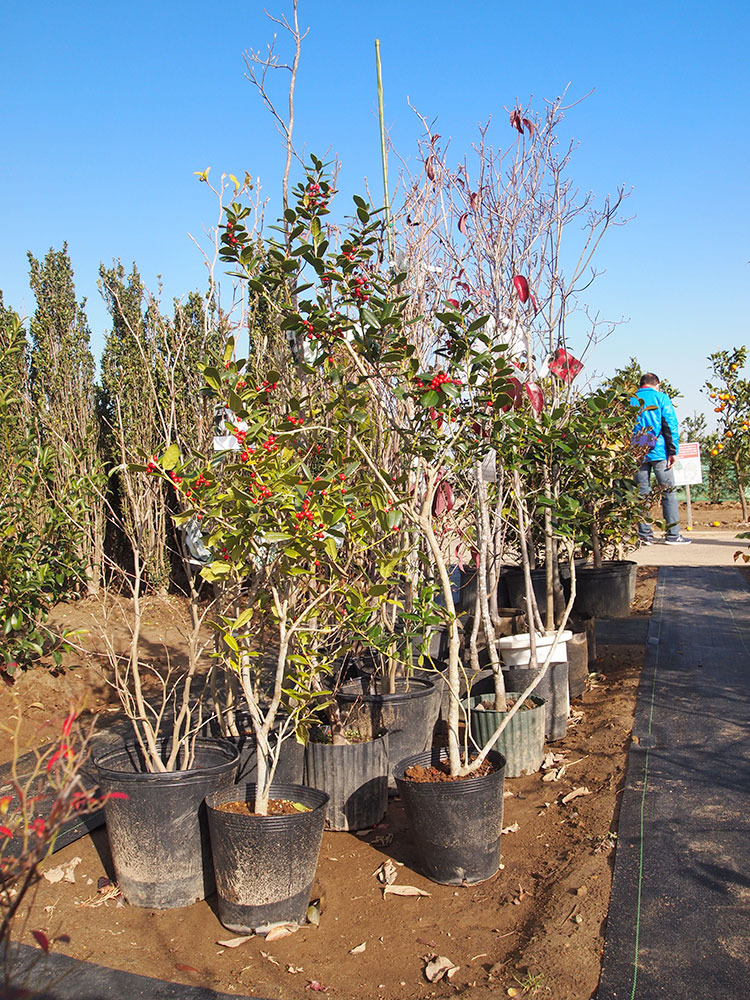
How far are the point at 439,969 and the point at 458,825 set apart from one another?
1.82 feet

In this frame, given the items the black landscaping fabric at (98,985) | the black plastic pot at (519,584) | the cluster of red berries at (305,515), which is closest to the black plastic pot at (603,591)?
the black plastic pot at (519,584)

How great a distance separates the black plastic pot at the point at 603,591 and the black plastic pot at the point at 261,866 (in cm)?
456

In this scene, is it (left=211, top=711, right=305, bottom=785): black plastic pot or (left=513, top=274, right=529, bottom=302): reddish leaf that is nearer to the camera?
(left=211, top=711, right=305, bottom=785): black plastic pot

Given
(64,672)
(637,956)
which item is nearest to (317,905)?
(637,956)

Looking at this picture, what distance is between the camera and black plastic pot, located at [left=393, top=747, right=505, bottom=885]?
288 centimetres

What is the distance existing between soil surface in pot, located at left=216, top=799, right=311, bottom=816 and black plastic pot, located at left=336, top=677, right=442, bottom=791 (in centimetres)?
84

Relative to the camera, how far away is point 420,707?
12.7 ft

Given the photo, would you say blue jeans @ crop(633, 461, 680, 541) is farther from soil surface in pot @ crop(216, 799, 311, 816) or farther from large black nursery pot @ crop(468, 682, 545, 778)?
soil surface in pot @ crop(216, 799, 311, 816)

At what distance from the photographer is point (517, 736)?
12.5ft

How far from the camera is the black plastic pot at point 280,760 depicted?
11.0 feet

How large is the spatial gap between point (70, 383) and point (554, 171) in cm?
525

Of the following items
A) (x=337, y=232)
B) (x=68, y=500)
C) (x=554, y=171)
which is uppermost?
(x=554, y=171)

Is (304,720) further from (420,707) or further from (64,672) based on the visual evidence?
(64,672)

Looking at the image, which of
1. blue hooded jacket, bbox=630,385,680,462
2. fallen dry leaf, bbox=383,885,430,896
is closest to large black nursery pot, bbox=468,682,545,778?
fallen dry leaf, bbox=383,885,430,896
